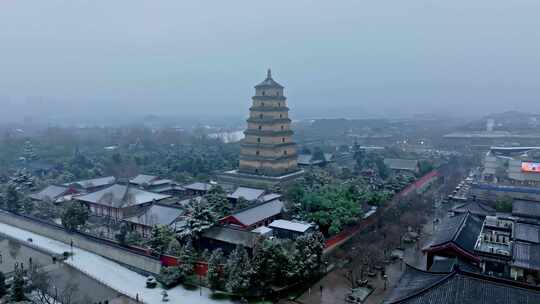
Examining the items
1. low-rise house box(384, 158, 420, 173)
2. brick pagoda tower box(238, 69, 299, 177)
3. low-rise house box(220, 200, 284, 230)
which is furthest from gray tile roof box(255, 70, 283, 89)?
low-rise house box(384, 158, 420, 173)

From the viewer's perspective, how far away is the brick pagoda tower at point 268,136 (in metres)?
34.9

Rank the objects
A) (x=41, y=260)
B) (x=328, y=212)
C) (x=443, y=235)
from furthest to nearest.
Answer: (x=328, y=212), (x=41, y=260), (x=443, y=235)

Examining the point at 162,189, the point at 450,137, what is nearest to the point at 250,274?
the point at 162,189

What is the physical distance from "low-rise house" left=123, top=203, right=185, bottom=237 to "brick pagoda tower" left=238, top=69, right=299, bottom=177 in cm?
1255

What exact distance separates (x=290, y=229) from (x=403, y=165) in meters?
25.7

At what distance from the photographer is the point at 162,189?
3322cm

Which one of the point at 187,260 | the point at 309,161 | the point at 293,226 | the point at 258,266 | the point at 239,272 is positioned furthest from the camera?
the point at 309,161

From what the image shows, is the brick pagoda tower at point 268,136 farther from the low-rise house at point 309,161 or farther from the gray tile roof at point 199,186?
the low-rise house at point 309,161

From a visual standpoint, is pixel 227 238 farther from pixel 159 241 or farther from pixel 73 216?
pixel 73 216

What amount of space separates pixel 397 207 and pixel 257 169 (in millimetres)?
13452

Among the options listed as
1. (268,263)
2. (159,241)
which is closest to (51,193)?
(159,241)

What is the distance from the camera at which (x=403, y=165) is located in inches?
1660

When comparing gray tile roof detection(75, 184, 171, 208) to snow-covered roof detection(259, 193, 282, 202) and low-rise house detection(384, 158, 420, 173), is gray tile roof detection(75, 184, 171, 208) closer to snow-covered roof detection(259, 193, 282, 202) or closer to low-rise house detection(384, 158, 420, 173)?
snow-covered roof detection(259, 193, 282, 202)

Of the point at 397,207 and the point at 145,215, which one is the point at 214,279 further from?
the point at 397,207
